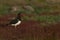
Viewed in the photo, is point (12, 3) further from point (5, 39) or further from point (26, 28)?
point (5, 39)

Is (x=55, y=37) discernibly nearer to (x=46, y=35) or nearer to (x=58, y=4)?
(x=46, y=35)

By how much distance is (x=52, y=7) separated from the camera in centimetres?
4297

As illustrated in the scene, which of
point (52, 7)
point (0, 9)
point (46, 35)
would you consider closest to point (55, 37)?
point (46, 35)

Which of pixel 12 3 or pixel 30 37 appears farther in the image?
pixel 12 3

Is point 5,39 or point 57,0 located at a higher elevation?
point 5,39

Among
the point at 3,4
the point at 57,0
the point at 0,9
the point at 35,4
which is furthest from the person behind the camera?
the point at 57,0

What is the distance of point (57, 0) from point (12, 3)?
30.1 ft

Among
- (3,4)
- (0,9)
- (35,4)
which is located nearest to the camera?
(0,9)

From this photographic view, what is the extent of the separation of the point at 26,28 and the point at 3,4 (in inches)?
883

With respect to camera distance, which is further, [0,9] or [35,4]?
[35,4]

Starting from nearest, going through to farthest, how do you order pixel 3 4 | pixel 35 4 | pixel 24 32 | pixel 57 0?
pixel 24 32 → pixel 3 4 → pixel 35 4 → pixel 57 0

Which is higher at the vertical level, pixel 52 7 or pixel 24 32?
pixel 24 32

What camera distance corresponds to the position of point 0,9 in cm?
3769

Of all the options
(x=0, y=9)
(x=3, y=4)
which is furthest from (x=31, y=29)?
(x=3, y=4)
